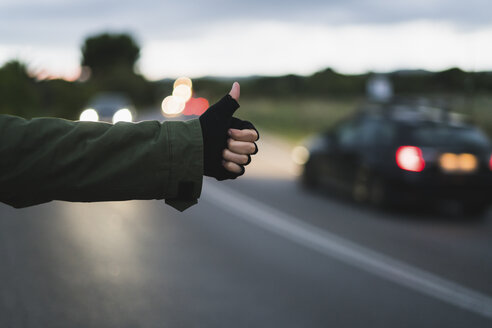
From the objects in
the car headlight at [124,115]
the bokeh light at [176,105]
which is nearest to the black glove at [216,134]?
the car headlight at [124,115]

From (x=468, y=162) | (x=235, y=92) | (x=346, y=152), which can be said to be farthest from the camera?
(x=346, y=152)

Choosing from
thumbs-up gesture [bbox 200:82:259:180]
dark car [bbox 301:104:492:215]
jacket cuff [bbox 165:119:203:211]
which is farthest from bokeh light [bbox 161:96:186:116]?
jacket cuff [bbox 165:119:203:211]

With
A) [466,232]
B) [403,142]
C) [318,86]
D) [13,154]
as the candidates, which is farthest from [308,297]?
[318,86]

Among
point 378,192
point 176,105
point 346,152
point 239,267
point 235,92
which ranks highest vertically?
point 235,92

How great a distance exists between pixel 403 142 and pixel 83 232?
512 cm

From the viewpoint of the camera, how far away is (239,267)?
20.1ft

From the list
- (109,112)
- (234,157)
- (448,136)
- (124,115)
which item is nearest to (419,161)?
(448,136)

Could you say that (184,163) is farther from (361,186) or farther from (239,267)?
(361,186)

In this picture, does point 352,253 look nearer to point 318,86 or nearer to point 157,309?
point 157,309

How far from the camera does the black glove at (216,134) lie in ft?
7.40

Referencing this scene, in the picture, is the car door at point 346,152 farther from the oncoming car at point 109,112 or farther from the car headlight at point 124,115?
the car headlight at point 124,115

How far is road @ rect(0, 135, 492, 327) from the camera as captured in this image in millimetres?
4629

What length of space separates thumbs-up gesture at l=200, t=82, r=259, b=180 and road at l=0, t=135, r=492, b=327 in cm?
231

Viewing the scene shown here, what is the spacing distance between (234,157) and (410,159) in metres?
7.75
